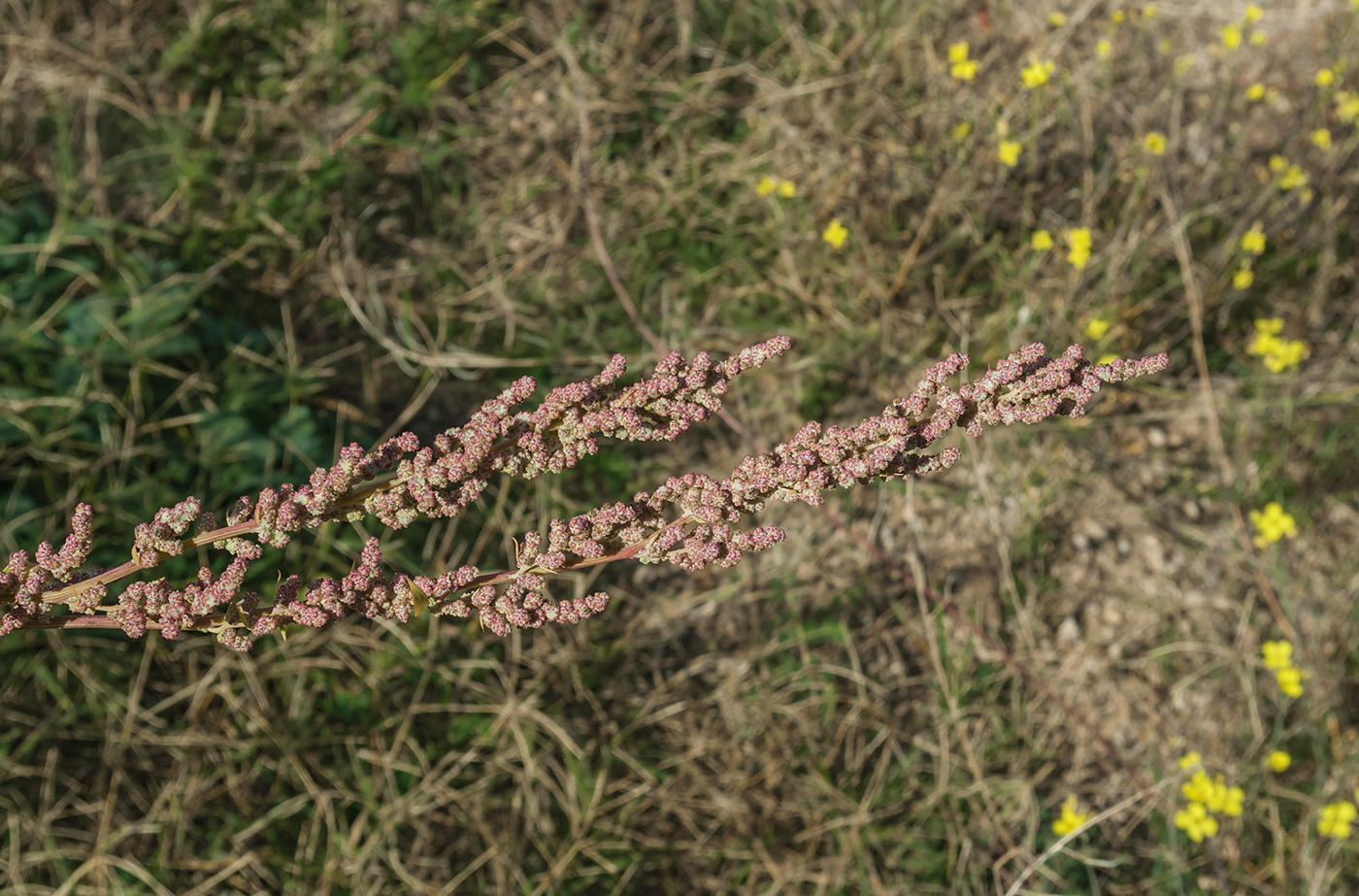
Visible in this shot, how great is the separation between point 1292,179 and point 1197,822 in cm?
280

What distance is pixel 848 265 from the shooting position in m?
4.26

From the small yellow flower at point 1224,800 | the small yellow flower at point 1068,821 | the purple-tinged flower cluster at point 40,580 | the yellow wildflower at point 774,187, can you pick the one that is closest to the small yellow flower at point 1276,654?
the small yellow flower at point 1224,800

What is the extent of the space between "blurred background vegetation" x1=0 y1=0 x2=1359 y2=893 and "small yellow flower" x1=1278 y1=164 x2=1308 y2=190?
0.09m

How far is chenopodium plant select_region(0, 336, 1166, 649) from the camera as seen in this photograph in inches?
54.7

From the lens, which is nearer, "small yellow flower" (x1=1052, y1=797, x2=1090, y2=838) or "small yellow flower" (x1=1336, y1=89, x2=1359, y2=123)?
"small yellow flower" (x1=1052, y1=797, x2=1090, y2=838)

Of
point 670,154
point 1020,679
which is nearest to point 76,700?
point 670,154

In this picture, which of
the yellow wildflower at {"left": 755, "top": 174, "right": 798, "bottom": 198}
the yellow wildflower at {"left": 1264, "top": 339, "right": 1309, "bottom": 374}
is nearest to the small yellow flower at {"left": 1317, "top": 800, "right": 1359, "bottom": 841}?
the yellow wildflower at {"left": 1264, "top": 339, "right": 1309, "bottom": 374}

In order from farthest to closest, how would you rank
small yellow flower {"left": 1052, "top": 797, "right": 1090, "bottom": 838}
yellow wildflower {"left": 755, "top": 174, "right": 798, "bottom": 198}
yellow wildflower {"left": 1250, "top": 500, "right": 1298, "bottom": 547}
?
yellow wildflower {"left": 755, "top": 174, "right": 798, "bottom": 198} < yellow wildflower {"left": 1250, "top": 500, "right": 1298, "bottom": 547} < small yellow flower {"left": 1052, "top": 797, "right": 1090, "bottom": 838}

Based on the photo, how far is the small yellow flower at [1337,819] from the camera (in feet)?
12.0

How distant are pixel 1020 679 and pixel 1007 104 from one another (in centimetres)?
265

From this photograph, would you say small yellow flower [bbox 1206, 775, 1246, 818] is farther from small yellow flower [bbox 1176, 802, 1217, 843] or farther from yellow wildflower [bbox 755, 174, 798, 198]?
yellow wildflower [bbox 755, 174, 798, 198]

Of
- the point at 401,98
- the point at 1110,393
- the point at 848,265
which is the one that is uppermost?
the point at 401,98

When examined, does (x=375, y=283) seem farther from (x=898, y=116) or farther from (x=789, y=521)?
(x=898, y=116)

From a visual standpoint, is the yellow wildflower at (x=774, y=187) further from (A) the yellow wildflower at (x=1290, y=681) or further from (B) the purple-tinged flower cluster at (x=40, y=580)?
(B) the purple-tinged flower cluster at (x=40, y=580)
